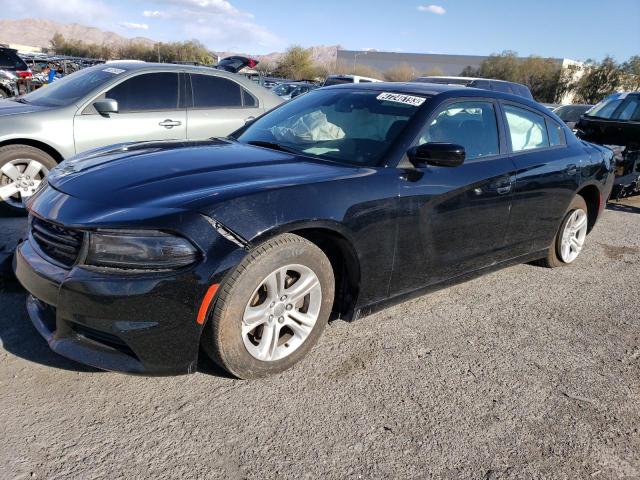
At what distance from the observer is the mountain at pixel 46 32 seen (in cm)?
11801

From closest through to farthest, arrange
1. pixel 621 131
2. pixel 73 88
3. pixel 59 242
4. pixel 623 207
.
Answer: pixel 59 242 < pixel 73 88 < pixel 623 207 < pixel 621 131

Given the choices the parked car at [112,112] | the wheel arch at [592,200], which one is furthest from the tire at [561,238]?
the parked car at [112,112]

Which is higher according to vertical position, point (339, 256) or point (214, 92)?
point (214, 92)

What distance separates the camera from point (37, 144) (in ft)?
17.8

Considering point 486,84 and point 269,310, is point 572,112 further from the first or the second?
point 269,310

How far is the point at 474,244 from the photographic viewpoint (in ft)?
12.5

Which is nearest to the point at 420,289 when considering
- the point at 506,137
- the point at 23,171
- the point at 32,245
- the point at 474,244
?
the point at 474,244

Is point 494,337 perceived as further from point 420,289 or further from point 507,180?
point 507,180

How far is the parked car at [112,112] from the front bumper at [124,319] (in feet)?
10.8

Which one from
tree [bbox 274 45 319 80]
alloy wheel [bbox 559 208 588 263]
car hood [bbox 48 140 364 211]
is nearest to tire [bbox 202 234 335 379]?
car hood [bbox 48 140 364 211]

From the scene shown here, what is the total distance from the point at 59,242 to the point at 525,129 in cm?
351

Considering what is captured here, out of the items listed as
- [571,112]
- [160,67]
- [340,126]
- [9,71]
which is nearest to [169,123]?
[160,67]

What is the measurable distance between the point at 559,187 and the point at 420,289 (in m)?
1.81

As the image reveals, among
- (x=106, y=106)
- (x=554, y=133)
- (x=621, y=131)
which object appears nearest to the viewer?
(x=554, y=133)
